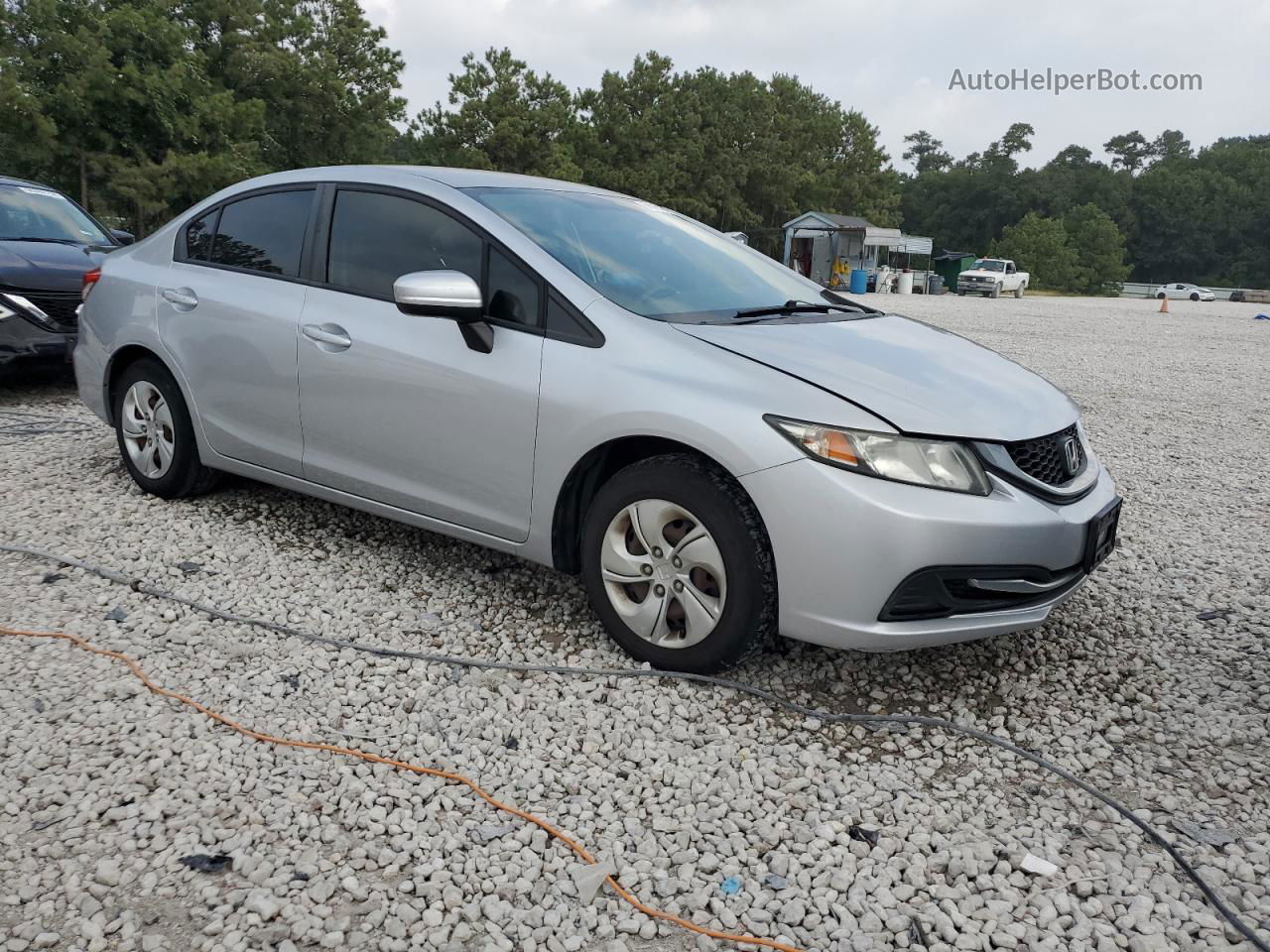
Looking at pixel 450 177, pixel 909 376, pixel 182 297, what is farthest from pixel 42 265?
pixel 909 376

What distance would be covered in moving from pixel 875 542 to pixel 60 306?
22.3 ft

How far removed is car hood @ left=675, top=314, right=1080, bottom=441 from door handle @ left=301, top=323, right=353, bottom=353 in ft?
4.59

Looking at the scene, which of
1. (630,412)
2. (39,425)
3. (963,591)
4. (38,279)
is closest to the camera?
(963,591)

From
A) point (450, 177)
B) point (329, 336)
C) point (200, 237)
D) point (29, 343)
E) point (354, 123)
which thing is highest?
point (354, 123)

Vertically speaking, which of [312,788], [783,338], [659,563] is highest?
[783,338]

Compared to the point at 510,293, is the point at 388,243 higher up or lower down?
higher up

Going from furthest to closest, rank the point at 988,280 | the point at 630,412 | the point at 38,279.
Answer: the point at 988,280 < the point at 38,279 < the point at 630,412

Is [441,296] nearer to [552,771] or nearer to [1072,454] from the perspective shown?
[552,771]

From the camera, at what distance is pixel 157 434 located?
478cm

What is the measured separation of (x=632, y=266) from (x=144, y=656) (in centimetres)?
218

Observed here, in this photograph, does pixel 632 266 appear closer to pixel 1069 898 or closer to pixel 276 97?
pixel 1069 898

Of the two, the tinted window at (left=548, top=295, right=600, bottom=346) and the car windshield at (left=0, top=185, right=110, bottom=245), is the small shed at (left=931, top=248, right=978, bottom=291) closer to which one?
the car windshield at (left=0, top=185, right=110, bottom=245)

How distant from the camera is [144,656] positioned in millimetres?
3312

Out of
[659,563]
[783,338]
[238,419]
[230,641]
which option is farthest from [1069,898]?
[238,419]
